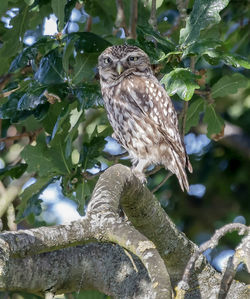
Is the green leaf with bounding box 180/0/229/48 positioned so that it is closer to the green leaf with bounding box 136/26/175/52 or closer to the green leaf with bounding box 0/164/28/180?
the green leaf with bounding box 136/26/175/52

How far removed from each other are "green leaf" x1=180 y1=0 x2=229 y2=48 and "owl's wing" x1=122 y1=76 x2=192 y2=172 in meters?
1.05

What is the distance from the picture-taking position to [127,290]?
379cm

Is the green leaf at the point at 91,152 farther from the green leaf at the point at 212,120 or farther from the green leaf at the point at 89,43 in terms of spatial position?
the green leaf at the point at 212,120

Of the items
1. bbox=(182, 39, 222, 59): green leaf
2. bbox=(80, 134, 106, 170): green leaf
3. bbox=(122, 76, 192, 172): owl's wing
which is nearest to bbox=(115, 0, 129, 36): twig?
bbox=(122, 76, 192, 172): owl's wing

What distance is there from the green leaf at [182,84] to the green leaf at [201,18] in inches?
11.8

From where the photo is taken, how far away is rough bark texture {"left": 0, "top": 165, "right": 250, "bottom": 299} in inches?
105

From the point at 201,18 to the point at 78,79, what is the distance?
889 mm

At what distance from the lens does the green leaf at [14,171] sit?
4.86 meters

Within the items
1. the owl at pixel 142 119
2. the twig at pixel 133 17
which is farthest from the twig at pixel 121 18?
the owl at pixel 142 119

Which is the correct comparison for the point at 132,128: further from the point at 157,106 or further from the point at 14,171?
the point at 14,171

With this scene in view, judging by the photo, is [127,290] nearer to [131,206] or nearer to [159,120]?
[131,206]

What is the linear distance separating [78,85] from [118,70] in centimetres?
98

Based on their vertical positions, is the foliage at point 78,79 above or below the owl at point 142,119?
above

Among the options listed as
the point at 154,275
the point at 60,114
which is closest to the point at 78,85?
the point at 60,114
